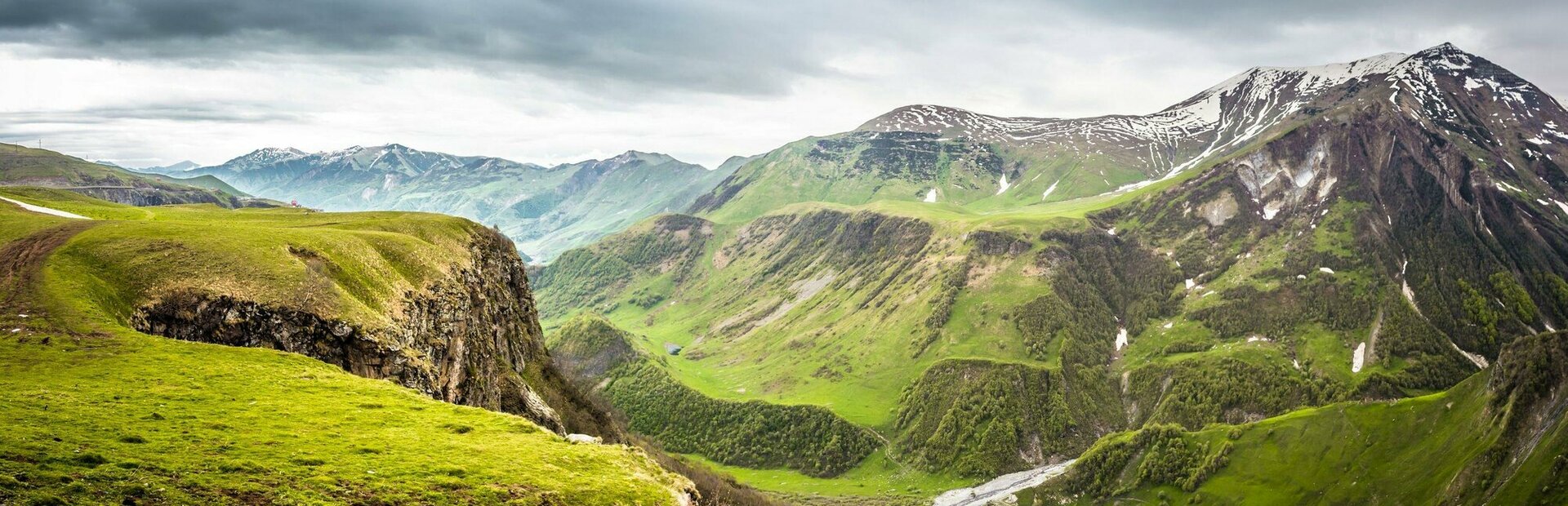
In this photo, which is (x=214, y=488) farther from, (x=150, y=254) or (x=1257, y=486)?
(x=1257, y=486)

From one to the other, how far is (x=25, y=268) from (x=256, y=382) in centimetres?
3226

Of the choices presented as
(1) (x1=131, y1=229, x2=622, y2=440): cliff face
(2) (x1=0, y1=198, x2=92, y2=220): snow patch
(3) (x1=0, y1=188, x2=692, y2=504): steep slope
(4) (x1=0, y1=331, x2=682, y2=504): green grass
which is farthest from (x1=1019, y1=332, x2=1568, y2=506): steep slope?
(2) (x1=0, y1=198, x2=92, y2=220): snow patch

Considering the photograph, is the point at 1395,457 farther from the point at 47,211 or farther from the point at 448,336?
the point at 47,211

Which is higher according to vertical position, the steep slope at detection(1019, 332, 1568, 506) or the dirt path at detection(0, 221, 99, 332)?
the dirt path at detection(0, 221, 99, 332)

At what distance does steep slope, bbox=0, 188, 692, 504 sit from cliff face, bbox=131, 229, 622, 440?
0.23 m

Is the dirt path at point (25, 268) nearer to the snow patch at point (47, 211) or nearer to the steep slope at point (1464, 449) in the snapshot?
the snow patch at point (47, 211)

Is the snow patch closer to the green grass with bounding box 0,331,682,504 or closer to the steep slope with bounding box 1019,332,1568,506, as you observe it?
the green grass with bounding box 0,331,682,504

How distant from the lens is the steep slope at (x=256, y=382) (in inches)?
1383

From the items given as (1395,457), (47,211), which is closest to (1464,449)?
(1395,457)

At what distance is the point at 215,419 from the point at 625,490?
25.1 m

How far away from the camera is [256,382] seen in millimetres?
50375

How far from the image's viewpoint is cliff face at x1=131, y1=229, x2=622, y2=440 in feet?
203

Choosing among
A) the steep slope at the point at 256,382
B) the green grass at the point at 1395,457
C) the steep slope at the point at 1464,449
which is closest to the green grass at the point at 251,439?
the steep slope at the point at 256,382

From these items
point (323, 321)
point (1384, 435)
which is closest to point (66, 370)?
point (323, 321)
